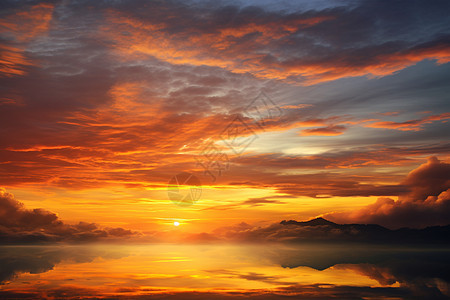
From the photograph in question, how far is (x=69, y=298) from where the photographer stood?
77.8 meters

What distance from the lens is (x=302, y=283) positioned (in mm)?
102062

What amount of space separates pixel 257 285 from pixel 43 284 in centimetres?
5822

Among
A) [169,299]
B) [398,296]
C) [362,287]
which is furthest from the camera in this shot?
[362,287]

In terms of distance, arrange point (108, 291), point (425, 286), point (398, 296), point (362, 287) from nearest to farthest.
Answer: point (398, 296)
point (108, 291)
point (362, 287)
point (425, 286)

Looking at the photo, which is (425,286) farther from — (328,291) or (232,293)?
(232,293)

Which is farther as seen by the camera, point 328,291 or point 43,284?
point 43,284

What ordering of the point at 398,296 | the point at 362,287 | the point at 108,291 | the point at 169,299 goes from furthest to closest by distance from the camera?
the point at 362,287 → the point at 108,291 → the point at 398,296 → the point at 169,299

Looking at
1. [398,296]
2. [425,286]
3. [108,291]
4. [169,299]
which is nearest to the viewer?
[169,299]

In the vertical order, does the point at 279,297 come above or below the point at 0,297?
below

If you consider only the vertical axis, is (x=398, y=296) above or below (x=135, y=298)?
below

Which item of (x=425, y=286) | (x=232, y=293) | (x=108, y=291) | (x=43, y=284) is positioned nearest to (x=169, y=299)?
(x=232, y=293)

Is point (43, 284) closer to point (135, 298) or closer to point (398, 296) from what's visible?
point (135, 298)

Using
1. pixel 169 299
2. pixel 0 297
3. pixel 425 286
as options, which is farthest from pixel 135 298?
pixel 425 286

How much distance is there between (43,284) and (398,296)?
90.0 m
